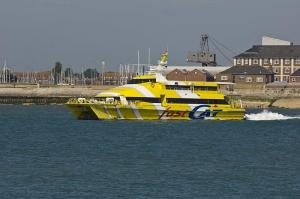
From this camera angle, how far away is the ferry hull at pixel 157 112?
8475 cm

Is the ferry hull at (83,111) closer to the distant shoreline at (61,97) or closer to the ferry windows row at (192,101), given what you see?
the ferry windows row at (192,101)

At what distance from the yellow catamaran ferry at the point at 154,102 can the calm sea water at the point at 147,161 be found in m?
2.13

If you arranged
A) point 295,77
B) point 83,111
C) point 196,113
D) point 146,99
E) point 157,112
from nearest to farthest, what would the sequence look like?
point 146,99, point 157,112, point 83,111, point 196,113, point 295,77

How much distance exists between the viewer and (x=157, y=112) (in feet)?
281

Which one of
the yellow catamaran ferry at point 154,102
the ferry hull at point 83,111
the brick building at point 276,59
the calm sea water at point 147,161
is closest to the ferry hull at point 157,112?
the yellow catamaran ferry at point 154,102

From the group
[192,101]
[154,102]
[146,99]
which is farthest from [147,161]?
[192,101]

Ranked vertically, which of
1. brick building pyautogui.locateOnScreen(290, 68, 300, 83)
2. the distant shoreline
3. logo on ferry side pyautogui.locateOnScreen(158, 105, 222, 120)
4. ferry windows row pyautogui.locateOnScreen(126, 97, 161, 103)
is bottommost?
the distant shoreline

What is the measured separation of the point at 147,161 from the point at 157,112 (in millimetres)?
32432

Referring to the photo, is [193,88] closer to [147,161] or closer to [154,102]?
[154,102]

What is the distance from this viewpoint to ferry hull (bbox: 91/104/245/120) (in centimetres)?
8475

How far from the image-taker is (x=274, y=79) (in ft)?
570

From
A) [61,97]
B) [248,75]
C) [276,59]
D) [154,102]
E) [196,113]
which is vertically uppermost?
[276,59]

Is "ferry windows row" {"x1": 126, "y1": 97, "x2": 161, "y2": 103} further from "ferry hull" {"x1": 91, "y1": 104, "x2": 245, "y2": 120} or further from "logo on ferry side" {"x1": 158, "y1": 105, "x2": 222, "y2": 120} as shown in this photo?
"logo on ferry side" {"x1": 158, "y1": 105, "x2": 222, "y2": 120}

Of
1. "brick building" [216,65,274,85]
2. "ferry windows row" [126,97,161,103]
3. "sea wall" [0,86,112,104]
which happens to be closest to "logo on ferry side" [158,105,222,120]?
"ferry windows row" [126,97,161,103]
